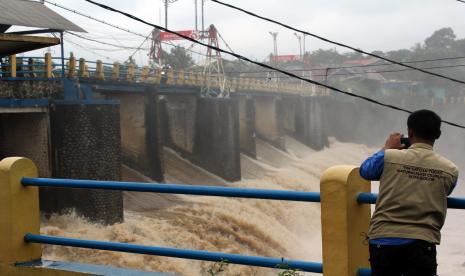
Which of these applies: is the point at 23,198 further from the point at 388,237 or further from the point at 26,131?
the point at 26,131

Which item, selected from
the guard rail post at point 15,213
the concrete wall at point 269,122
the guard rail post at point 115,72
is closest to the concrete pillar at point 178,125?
the guard rail post at point 115,72

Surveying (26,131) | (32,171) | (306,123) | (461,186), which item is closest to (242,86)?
(306,123)

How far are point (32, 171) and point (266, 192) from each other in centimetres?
197

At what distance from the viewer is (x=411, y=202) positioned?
3.13 metres

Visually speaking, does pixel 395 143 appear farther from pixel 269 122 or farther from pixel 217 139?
pixel 269 122

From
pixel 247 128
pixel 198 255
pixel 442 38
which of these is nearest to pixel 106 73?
pixel 247 128

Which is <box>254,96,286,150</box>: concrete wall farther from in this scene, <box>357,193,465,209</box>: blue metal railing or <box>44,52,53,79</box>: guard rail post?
<box>357,193,465,209</box>: blue metal railing

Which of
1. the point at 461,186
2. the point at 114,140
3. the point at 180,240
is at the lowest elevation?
the point at 461,186

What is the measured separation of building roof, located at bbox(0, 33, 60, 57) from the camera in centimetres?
688

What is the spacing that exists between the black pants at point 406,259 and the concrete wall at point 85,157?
50.0 feet

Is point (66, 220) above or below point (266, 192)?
below

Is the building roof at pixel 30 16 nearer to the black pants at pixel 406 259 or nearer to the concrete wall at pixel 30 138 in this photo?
the concrete wall at pixel 30 138

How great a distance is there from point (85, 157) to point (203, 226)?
5.34 m

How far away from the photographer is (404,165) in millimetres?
3178
